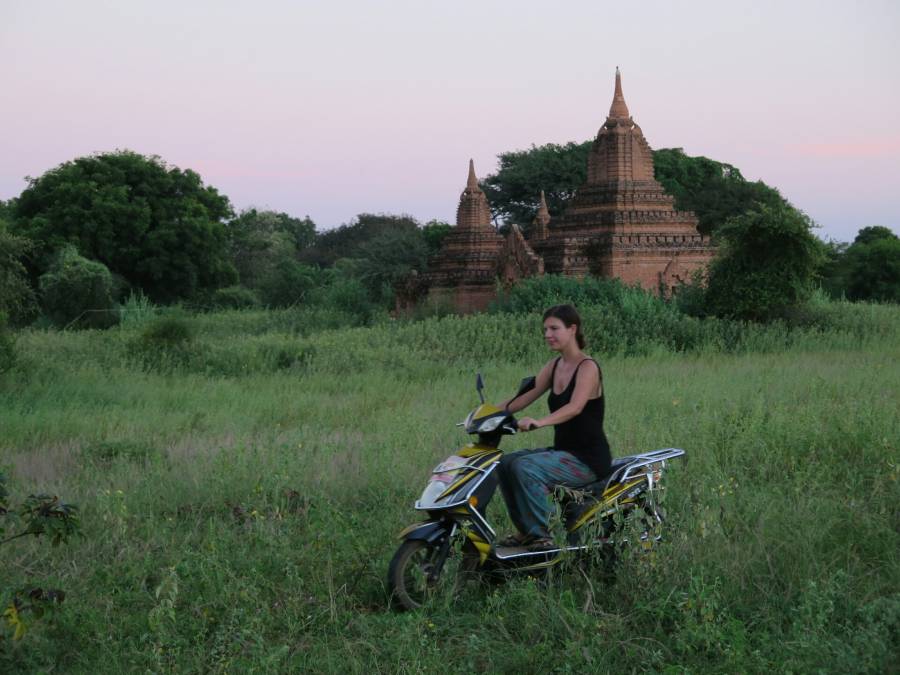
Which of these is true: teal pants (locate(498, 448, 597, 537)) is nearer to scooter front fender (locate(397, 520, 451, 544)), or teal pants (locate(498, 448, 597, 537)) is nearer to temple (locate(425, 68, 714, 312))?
scooter front fender (locate(397, 520, 451, 544))

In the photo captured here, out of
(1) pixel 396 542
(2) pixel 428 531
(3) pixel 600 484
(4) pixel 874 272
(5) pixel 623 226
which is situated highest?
(5) pixel 623 226

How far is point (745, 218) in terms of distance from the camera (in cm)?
1970

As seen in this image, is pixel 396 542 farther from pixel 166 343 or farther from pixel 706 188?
pixel 706 188

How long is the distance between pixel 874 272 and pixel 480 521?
35.2 meters

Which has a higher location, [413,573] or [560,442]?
[560,442]

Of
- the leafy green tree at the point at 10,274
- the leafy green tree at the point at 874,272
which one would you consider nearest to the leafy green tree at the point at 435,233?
the leafy green tree at the point at 874,272

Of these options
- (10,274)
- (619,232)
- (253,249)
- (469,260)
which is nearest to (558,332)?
(10,274)

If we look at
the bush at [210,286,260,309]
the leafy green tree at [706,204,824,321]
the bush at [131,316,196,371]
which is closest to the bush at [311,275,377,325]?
the bush at [131,316,196,371]

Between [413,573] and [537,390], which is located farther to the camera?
[537,390]

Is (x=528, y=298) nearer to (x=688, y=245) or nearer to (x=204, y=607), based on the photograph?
(x=688, y=245)

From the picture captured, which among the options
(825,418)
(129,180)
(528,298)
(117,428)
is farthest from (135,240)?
(825,418)

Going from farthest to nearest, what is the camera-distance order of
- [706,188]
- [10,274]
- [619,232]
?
[706,188] → [619,232] → [10,274]

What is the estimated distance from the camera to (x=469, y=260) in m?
30.3

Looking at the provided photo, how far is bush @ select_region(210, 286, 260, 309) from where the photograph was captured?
4069cm
